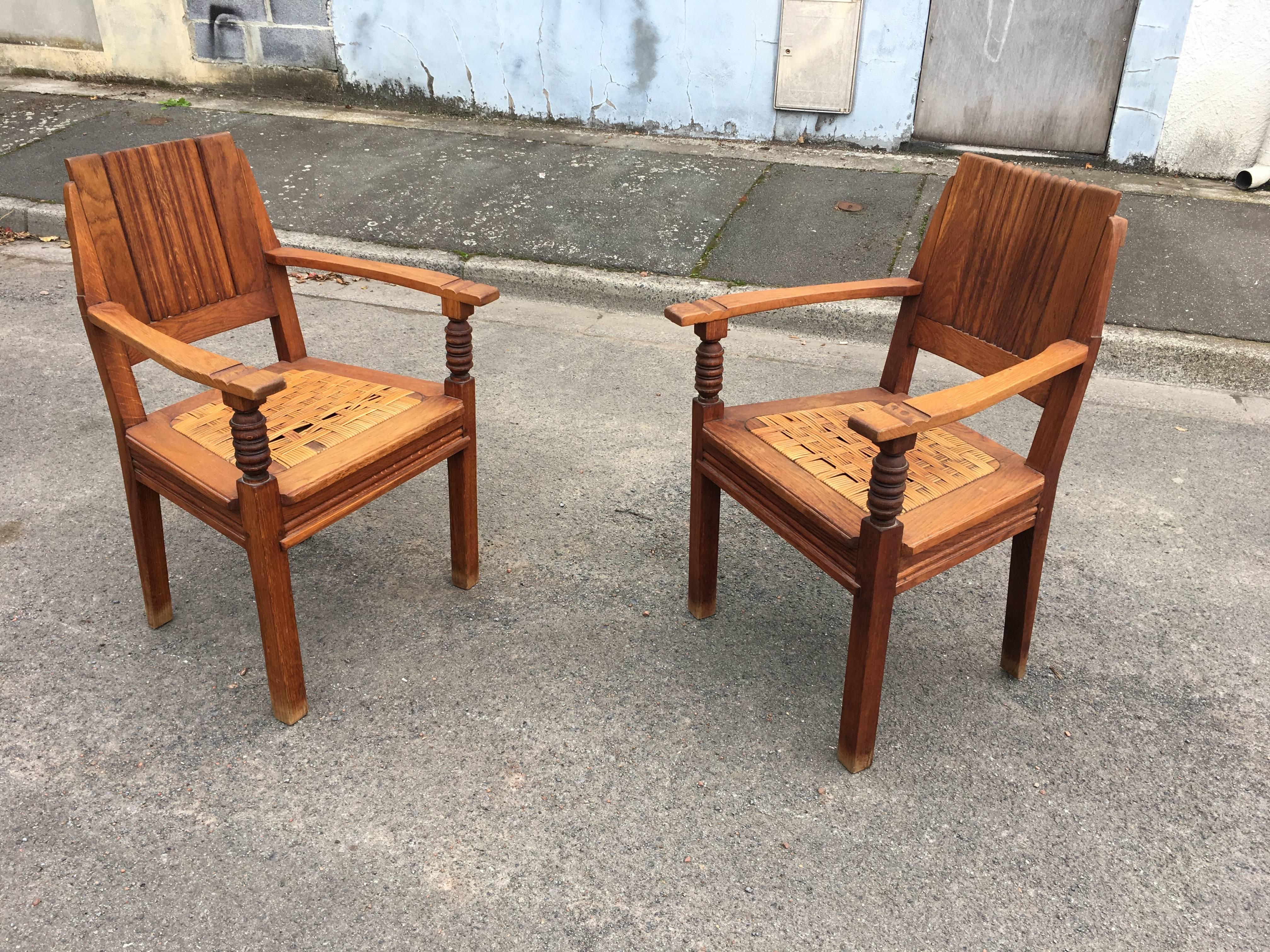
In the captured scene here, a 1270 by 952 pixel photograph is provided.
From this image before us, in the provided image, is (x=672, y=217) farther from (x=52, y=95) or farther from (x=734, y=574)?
(x=52, y=95)

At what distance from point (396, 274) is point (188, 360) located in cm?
69

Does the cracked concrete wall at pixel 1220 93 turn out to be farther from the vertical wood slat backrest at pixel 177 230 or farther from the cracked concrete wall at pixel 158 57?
the cracked concrete wall at pixel 158 57

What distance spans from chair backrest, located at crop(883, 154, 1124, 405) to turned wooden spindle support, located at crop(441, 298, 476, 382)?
43.7 inches

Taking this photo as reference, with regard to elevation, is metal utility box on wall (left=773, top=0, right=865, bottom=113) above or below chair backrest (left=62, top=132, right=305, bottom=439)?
above

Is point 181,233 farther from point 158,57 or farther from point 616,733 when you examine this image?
point 158,57

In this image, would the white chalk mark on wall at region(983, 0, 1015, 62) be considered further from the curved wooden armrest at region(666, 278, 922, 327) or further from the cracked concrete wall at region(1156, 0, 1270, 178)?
the curved wooden armrest at region(666, 278, 922, 327)

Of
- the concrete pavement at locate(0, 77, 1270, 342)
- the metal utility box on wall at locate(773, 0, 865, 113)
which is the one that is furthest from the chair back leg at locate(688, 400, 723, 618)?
the metal utility box on wall at locate(773, 0, 865, 113)

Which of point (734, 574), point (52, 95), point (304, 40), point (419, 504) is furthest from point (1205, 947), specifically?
point (52, 95)

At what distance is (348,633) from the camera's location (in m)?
2.79

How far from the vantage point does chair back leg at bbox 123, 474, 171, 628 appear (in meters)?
2.59

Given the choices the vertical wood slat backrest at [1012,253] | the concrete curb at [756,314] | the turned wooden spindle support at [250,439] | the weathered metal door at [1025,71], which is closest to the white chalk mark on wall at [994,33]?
the weathered metal door at [1025,71]

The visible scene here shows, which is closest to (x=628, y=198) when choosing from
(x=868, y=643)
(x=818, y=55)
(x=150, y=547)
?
(x=818, y=55)

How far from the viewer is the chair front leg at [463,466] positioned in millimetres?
2643

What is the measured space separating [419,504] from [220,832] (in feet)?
4.48
